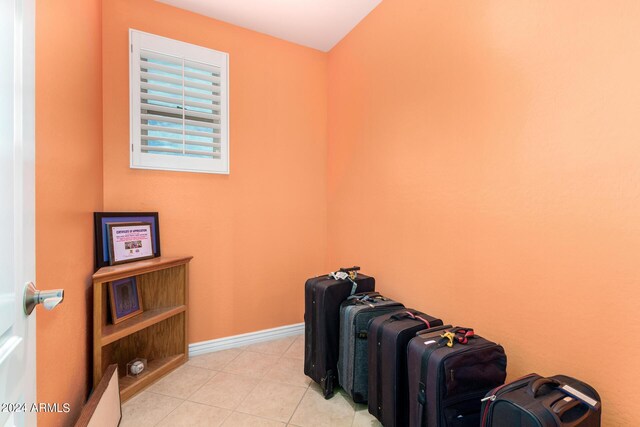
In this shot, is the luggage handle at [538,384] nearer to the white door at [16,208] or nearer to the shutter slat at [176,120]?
the white door at [16,208]

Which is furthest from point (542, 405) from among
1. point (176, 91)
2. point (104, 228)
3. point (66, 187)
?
point (176, 91)

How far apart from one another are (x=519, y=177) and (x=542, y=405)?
0.93 m

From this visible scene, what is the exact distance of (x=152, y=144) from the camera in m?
2.18

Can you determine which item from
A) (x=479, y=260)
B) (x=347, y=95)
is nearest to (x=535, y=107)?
(x=479, y=260)

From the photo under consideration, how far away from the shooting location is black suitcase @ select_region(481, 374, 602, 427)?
892mm

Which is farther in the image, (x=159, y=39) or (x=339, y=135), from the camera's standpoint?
(x=339, y=135)

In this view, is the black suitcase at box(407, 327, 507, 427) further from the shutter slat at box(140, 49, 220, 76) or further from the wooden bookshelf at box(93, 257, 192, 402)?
the shutter slat at box(140, 49, 220, 76)

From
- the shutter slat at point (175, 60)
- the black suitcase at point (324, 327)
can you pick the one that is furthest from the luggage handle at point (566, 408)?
the shutter slat at point (175, 60)

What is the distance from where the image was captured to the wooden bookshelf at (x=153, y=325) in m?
1.86

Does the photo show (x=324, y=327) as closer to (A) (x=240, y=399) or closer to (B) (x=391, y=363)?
(B) (x=391, y=363)

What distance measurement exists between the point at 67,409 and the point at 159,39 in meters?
2.40

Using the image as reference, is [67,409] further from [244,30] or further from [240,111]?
[244,30]

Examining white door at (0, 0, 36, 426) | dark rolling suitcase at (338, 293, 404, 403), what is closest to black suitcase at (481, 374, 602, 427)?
dark rolling suitcase at (338, 293, 404, 403)

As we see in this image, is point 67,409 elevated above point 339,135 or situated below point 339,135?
below
